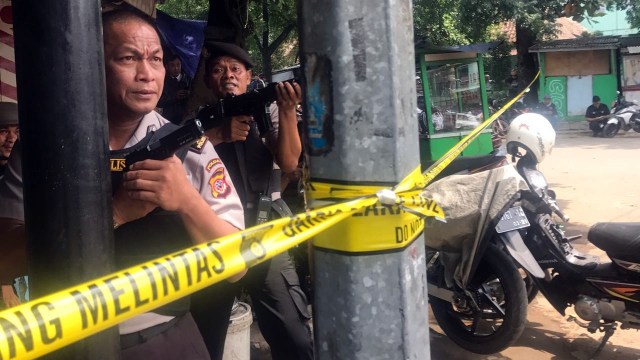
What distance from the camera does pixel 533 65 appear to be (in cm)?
2038

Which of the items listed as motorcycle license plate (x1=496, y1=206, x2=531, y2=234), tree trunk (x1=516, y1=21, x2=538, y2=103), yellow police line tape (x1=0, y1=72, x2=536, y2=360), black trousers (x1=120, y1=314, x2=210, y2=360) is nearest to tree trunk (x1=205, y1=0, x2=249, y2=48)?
motorcycle license plate (x1=496, y1=206, x2=531, y2=234)

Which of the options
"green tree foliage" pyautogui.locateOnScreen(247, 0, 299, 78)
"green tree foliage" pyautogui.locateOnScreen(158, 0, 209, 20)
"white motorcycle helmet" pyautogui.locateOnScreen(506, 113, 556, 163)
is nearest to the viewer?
"white motorcycle helmet" pyautogui.locateOnScreen(506, 113, 556, 163)

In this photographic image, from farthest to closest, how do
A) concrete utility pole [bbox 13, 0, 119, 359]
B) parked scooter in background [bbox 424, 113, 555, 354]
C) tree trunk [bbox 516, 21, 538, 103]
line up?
tree trunk [bbox 516, 21, 538, 103] → parked scooter in background [bbox 424, 113, 555, 354] → concrete utility pole [bbox 13, 0, 119, 359]

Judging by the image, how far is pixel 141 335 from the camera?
1.55m

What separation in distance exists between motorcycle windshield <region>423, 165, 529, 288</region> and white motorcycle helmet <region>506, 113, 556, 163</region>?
0.68m

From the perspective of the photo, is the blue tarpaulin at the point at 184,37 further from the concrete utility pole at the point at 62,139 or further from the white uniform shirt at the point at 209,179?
the concrete utility pole at the point at 62,139

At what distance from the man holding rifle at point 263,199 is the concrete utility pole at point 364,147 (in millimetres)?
1279

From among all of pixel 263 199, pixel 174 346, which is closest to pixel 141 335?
pixel 174 346

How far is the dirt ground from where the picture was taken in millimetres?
3824

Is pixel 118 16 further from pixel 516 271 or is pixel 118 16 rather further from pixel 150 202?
pixel 516 271

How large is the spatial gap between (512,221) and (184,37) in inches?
213

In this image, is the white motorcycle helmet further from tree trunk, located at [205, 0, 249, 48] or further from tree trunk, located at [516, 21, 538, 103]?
tree trunk, located at [516, 21, 538, 103]

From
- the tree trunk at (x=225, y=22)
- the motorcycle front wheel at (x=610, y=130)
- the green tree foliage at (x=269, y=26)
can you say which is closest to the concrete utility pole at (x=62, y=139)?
the tree trunk at (x=225, y=22)

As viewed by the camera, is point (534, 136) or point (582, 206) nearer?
point (534, 136)
